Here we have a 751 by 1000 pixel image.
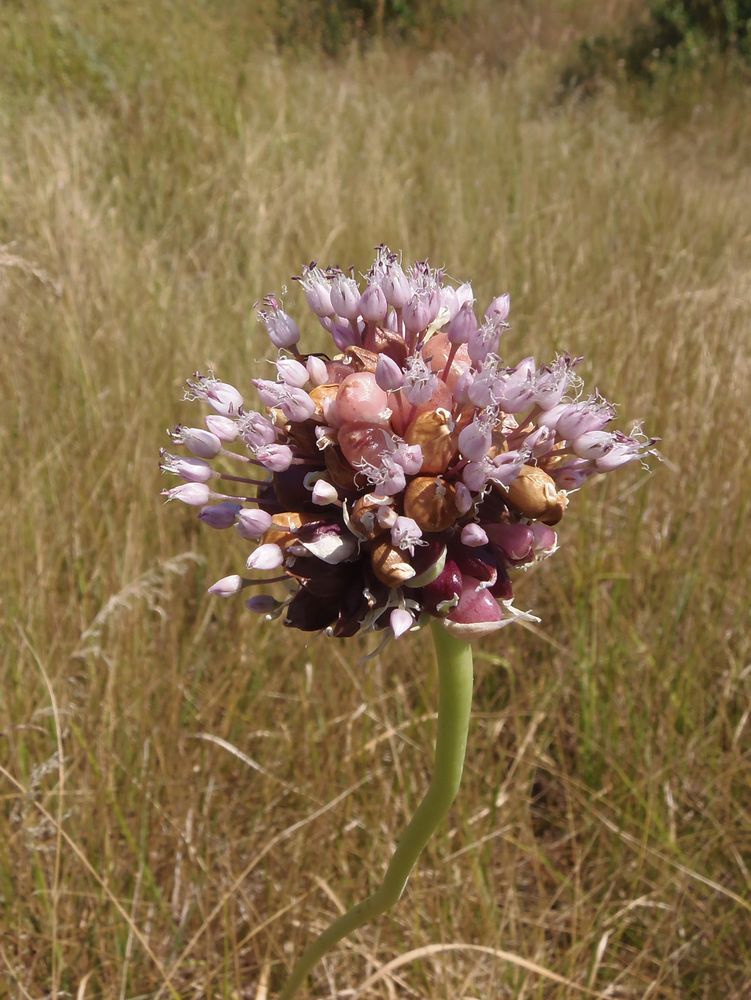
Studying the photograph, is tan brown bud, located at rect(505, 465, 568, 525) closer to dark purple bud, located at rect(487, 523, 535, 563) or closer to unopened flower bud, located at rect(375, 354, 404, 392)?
dark purple bud, located at rect(487, 523, 535, 563)

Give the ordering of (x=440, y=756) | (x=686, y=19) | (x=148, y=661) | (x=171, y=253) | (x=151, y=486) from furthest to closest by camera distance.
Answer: (x=686, y=19), (x=171, y=253), (x=151, y=486), (x=148, y=661), (x=440, y=756)

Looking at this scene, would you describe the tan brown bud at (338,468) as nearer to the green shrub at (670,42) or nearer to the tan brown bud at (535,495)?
the tan brown bud at (535,495)

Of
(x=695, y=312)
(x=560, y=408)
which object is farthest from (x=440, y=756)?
(x=695, y=312)

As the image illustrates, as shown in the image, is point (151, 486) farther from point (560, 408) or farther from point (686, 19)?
point (686, 19)

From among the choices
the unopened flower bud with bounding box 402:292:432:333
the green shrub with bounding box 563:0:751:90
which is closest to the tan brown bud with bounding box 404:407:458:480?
the unopened flower bud with bounding box 402:292:432:333

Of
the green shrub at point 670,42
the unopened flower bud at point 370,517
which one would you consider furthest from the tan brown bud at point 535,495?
the green shrub at point 670,42

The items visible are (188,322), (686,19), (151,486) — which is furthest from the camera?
(686,19)

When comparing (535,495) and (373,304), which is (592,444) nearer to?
(535,495)
